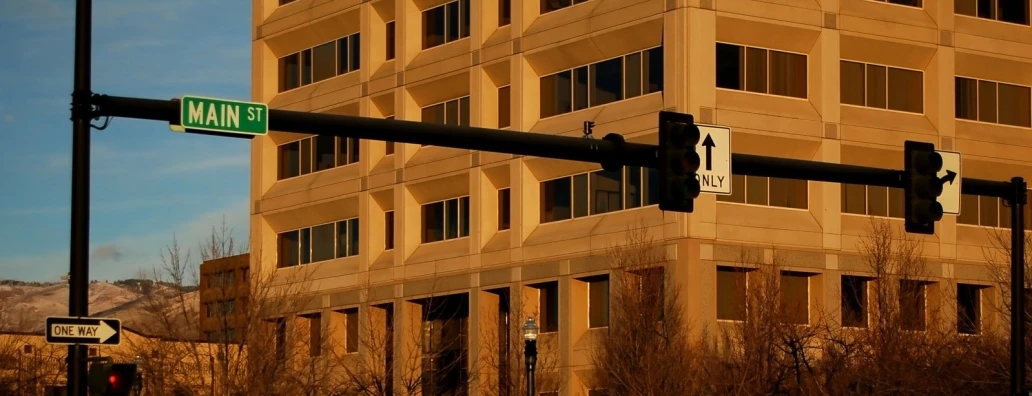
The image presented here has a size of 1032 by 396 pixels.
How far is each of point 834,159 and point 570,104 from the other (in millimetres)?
9418

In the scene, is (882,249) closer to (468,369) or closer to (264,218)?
(468,369)

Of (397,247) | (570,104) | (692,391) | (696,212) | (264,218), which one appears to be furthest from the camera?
(264,218)

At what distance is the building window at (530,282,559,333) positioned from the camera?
2304 inches

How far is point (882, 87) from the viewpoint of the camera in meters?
58.0

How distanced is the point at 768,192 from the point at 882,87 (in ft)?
20.8

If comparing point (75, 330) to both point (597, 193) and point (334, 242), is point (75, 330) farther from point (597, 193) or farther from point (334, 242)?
point (334, 242)

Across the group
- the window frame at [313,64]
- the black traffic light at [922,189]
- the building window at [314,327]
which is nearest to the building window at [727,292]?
the window frame at [313,64]

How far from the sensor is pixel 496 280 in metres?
59.5

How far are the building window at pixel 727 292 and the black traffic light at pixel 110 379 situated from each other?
35893 millimetres

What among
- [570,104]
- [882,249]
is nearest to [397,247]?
Result: [570,104]

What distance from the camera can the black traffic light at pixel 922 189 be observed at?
21000 millimetres

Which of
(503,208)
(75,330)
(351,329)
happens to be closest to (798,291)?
(503,208)

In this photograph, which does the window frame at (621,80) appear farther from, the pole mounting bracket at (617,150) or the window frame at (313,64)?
the pole mounting bracket at (617,150)

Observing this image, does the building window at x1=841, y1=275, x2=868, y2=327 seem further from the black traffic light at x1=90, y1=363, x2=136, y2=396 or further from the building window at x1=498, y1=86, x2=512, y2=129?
the black traffic light at x1=90, y1=363, x2=136, y2=396
